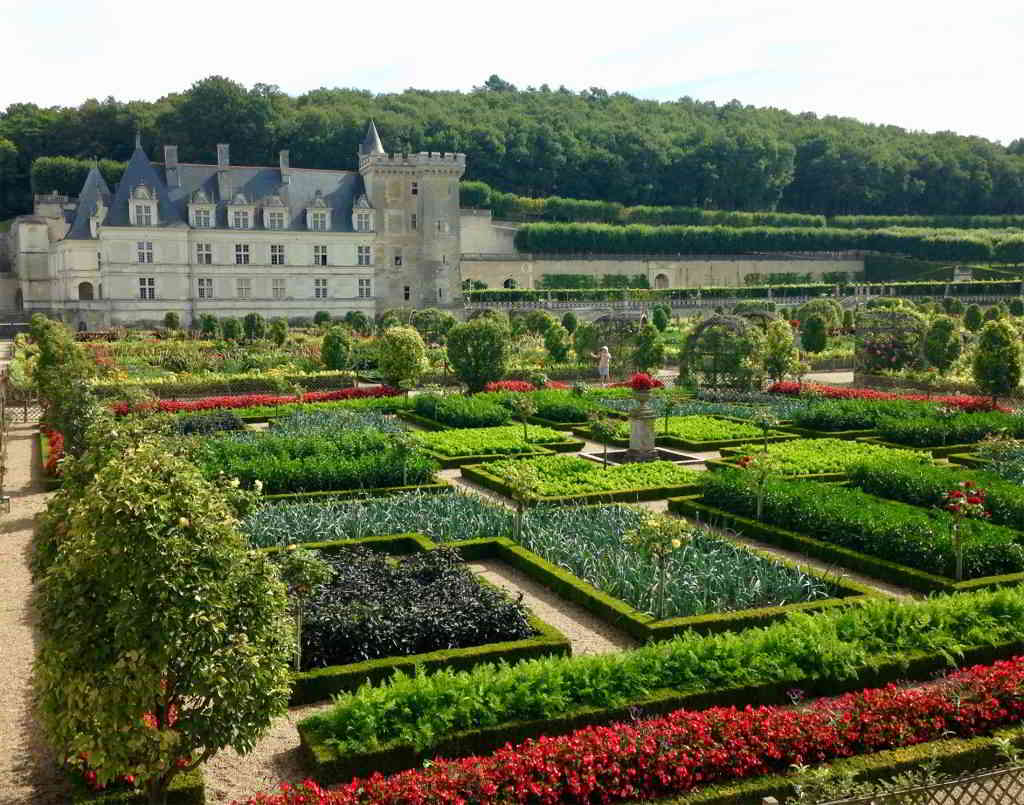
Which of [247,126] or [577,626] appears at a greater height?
[247,126]

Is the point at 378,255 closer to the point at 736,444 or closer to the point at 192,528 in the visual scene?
the point at 736,444

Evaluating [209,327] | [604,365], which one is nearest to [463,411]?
[604,365]

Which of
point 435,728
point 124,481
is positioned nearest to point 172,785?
point 435,728

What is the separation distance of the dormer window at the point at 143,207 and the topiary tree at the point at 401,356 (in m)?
27.2

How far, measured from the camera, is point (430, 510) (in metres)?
13.8

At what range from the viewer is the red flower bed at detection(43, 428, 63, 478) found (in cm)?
1672

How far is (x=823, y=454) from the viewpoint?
17.9 m

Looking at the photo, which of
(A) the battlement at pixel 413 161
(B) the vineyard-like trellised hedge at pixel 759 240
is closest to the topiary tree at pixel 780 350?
(A) the battlement at pixel 413 161

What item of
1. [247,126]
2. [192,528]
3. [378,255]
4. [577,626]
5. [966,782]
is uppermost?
[247,126]

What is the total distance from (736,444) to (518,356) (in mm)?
16028

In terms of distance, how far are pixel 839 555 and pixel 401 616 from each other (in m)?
5.76

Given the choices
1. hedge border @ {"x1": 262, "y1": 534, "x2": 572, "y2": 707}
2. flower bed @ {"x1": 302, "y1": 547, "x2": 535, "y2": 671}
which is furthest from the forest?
hedge border @ {"x1": 262, "y1": 534, "x2": 572, "y2": 707}

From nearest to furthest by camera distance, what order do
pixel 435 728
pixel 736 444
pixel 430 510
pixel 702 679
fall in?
pixel 435 728, pixel 702 679, pixel 430 510, pixel 736 444

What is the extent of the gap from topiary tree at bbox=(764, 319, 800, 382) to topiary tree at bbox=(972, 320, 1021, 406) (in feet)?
16.8
